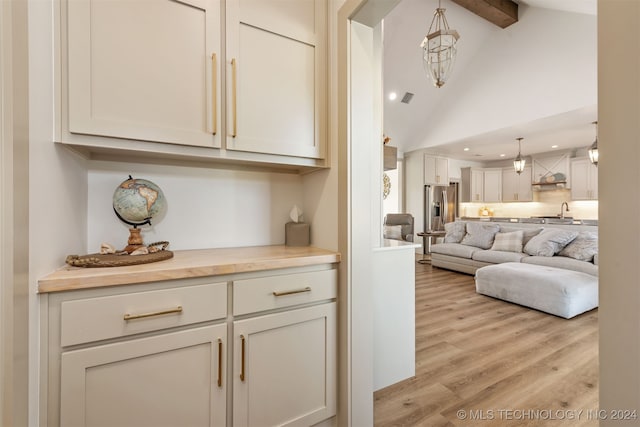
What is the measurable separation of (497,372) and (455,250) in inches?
134

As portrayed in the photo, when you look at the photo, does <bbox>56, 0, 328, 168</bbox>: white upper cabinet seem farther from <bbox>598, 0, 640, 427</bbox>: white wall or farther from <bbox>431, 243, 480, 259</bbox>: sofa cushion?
<bbox>431, 243, 480, 259</bbox>: sofa cushion

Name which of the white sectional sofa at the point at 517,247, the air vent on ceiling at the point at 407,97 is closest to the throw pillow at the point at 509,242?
the white sectional sofa at the point at 517,247

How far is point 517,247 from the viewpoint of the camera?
4465mm

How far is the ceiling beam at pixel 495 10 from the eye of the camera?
425 centimetres

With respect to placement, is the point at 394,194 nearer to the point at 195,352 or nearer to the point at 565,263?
the point at 565,263

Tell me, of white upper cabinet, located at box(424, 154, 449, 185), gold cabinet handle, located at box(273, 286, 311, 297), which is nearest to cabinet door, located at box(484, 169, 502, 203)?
white upper cabinet, located at box(424, 154, 449, 185)

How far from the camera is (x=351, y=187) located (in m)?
1.33

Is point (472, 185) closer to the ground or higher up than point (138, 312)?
higher up

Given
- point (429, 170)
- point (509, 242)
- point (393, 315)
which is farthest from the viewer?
point (429, 170)

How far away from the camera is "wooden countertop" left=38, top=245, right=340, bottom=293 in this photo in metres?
0.88

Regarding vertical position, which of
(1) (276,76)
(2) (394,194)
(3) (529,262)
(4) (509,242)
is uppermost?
(1) (276,76)

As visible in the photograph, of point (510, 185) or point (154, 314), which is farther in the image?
point (510, 185)

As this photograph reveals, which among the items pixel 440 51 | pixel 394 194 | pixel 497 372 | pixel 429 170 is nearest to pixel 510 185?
pixel 429 170

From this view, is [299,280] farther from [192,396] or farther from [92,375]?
[92,375]
